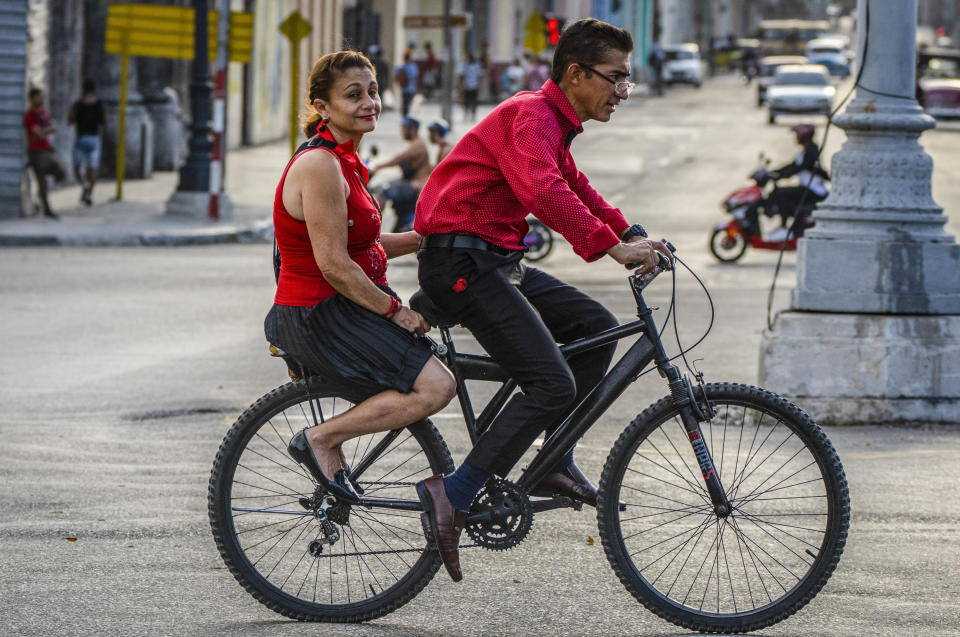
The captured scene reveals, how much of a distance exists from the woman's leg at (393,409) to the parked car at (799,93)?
43.2 metres

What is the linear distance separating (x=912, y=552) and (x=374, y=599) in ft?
6.69

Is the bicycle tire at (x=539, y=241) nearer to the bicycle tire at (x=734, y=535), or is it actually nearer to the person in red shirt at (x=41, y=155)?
the person in red shirt at (x=41, y=155)

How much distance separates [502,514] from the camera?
4.90 m

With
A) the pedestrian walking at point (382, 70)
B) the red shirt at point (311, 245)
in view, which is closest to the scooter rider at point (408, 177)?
the red shirt at point (311, 245)

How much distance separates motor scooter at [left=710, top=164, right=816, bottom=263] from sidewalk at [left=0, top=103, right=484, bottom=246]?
221 inches

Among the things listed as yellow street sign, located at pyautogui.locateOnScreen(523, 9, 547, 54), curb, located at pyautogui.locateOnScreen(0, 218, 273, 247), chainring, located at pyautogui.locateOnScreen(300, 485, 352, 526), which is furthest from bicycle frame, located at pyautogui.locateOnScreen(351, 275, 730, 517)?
yellow street sign, located at pyautogui.locateOnScreen(523, 9, 547, 54)

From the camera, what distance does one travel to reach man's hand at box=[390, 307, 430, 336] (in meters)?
4.82

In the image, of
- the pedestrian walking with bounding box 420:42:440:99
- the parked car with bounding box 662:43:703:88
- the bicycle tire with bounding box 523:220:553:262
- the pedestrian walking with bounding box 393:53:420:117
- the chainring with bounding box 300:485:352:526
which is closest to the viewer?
the chainring with bounding box 300:485:352:526

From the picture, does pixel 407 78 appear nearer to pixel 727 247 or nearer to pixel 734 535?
pixel 727 247

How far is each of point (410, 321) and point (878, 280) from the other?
4.47 m

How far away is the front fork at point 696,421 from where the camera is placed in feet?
16.0

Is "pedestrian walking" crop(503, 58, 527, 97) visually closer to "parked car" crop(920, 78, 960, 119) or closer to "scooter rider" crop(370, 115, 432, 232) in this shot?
"parked car" crop(920, 78, 960, 119)

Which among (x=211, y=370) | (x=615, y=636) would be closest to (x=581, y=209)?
(x=615, y=636)

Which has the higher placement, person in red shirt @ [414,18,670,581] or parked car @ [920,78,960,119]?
parked car @ [920,78,960,119]
